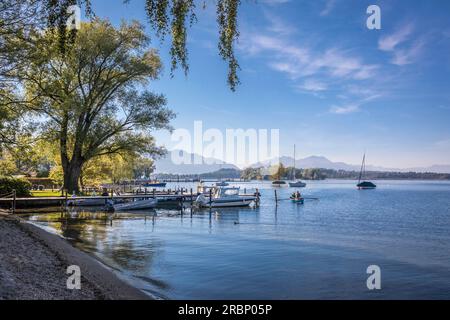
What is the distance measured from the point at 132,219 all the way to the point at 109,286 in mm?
28998

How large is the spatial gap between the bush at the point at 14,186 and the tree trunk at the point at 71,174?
4.56m

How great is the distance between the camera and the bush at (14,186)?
40531 millimetres

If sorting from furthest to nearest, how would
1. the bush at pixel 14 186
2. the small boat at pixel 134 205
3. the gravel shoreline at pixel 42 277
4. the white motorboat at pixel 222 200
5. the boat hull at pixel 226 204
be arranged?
1. the white motorboat at pixel 222 200
2. the boat hull at pixel 226 204
3. the small boat at pixel 134 205
4. the bush at pixel 14 186
5. the gravel shoreline at pixel 42 277

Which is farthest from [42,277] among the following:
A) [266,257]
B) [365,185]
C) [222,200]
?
[365,185]

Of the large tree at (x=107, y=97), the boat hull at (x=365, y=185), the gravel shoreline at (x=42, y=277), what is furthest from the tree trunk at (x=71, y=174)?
the boat hull at (x=365, y=185)

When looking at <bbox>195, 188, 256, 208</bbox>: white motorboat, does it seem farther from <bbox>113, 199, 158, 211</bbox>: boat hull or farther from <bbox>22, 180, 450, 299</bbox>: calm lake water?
<bbox>22, 180, 450, 299</bbox>: calm lake water

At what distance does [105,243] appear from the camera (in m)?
24.2

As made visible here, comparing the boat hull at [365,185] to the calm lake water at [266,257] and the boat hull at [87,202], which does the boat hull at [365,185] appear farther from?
the boat hull at [87,202]

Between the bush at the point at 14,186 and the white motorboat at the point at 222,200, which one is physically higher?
the bush at the point at 14,186

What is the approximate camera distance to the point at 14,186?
4203 cm

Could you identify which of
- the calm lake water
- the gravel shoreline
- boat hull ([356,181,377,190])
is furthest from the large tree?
boat hull ([356,181,377,190])

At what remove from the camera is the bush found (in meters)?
40.5
